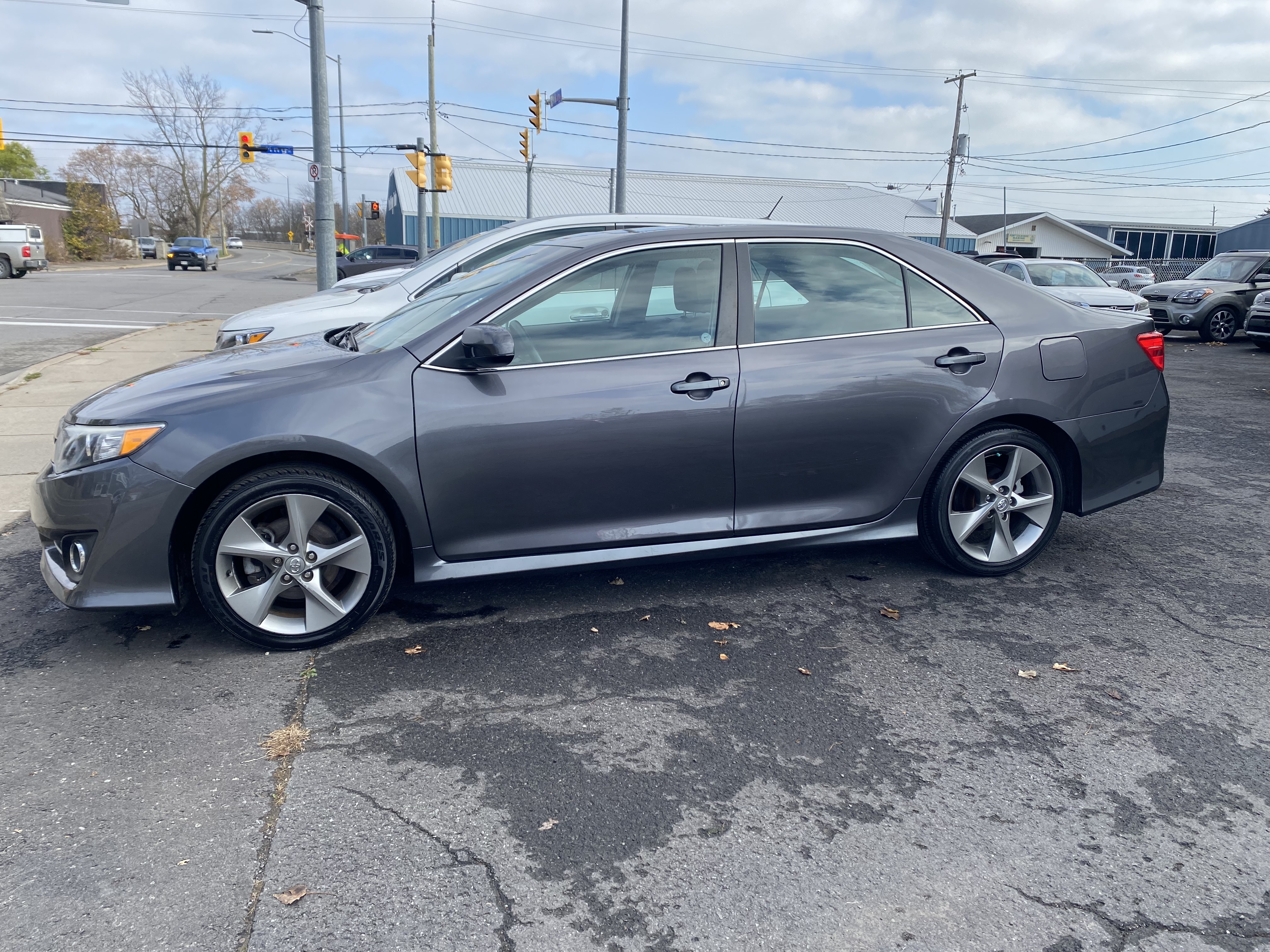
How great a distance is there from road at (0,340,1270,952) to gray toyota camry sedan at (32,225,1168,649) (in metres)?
0.32

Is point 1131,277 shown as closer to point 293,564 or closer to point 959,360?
point 959,360

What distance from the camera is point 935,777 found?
3.00 metres

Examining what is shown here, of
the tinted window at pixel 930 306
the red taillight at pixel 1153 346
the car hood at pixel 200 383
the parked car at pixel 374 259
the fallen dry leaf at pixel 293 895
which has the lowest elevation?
the fallen dry leaf at pixel 293 895

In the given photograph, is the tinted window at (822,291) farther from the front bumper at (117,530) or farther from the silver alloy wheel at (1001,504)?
the front bumper at (117,530)

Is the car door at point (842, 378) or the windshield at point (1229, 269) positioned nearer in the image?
the car door at point (842, 378)

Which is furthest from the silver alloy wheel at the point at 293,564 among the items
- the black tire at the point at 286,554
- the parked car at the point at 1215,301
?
the parked car at the point at 1215,301

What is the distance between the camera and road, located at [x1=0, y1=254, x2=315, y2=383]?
14.1 metres

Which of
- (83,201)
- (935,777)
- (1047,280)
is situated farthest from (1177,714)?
(83,201)

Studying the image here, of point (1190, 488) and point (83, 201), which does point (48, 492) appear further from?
point (83, 201)

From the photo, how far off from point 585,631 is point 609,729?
32.7 inches

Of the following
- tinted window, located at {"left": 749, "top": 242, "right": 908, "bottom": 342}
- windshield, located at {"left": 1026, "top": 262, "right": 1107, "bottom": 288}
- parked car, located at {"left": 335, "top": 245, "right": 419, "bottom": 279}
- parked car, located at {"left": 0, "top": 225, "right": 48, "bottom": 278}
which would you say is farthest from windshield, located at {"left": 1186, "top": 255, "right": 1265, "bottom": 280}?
parked car, located at {"left": 0, "top": 225, "right": 48, "bottom": 278}

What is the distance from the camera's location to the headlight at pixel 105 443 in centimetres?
357

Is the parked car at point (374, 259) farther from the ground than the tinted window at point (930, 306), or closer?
farther from the ground

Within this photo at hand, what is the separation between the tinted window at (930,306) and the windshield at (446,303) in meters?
1.66
